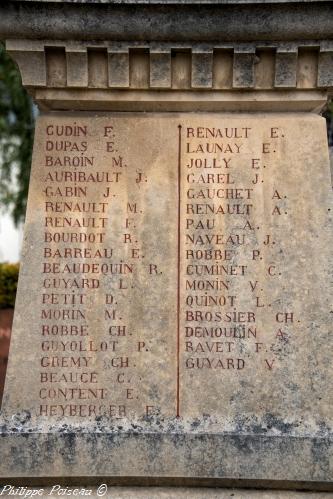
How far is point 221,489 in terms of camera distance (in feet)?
16.7

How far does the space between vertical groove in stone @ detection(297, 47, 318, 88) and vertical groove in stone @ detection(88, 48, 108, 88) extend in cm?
142

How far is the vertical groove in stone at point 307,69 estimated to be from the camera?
5.28m

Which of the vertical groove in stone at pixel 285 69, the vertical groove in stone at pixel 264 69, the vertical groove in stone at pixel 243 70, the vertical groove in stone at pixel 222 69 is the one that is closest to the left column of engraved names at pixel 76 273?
the vertical groove in stone at pixel 222 69

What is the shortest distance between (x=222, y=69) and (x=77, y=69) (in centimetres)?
106

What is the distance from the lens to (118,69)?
208 inches

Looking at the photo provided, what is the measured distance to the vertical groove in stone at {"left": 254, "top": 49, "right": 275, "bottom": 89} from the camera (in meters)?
5.28

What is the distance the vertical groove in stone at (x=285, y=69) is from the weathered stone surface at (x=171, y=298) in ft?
0.97

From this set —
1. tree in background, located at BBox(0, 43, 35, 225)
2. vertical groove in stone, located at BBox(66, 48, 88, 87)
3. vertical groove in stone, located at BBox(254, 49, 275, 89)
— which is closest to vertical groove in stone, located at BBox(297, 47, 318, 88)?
vertical groove in stone, located at BBox(254, 49, 275, 89)

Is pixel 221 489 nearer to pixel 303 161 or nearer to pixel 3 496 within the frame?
pixel 3 496

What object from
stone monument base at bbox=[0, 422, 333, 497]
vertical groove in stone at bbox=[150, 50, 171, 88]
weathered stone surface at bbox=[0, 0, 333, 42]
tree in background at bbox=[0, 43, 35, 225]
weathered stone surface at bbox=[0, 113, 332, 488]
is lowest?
stone monument base at bbox=[0, 422, 333, 497]

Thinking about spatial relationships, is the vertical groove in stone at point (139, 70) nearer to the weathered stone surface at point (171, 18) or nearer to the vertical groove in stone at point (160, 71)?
the vertical groove in stone at point (160, 71)

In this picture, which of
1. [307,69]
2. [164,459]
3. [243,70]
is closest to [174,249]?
[243,70]

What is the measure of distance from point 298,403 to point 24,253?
2.29 m

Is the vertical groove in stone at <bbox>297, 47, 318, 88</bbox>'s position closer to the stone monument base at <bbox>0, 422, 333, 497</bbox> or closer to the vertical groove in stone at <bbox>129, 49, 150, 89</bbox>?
the vertical groove in stone at <bbox>129, 49, 150, 89</bbox>
